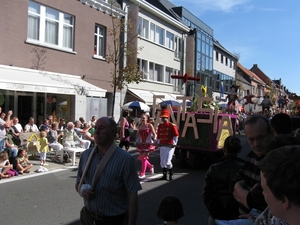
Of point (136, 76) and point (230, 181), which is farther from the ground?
point (136, 76)

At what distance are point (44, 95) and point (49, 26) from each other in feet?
11.1

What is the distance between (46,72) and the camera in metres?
15.4

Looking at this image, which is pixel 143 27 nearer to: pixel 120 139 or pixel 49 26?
pixel 49 26

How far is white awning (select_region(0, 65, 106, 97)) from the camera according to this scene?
1184 centimetres

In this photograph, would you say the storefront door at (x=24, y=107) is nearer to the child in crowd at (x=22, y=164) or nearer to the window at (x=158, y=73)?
the child in crowd at (x=22, y=164)

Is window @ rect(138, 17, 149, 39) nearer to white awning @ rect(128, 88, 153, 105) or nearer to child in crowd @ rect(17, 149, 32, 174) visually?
white awning @ rect(128, 88, 153, 105)

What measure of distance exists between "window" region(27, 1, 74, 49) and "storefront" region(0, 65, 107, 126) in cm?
169

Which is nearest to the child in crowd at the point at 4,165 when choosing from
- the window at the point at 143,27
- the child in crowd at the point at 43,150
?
the child in crowd at the point at 43,150

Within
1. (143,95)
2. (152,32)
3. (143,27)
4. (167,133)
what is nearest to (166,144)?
(167,133)

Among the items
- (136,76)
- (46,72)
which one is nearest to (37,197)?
(46,72)

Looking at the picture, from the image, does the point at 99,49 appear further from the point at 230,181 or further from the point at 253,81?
the point at 253,81

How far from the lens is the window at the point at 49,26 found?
14930 mm

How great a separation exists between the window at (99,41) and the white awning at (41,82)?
2.69m

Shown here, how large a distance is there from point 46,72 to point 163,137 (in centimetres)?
915
